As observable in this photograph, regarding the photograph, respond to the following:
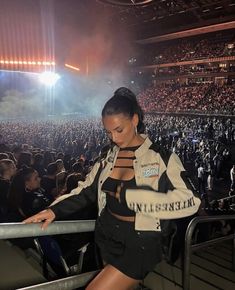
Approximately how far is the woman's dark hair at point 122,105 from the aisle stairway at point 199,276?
159 centimetres

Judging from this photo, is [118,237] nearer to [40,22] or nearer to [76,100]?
[40,22]

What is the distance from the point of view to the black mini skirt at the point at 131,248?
137cm

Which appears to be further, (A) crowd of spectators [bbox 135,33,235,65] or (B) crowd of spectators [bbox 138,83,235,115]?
(A) crowd of spectators [bbox 135,33,235,65]

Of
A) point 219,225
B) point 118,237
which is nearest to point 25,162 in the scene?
point 219,225

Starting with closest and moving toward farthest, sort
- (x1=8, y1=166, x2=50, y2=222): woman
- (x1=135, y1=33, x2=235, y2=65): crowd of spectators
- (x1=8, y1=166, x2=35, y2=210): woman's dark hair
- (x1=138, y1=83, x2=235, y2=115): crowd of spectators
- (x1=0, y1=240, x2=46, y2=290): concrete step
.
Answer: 1. (x1=0, y1=240, x2=46, y2=290): concrete step
2. (x1=8, y1=166, x2=50, y2=222): woman
3. (x1=8, y1=166, x2=35, y2=210): woman's dark hair
4. (x1=138, y1=83, x2=235, y2=115): crowd of spectators
5. (x1=135, y1=33, x2=235, y2=65): crowd of spectators

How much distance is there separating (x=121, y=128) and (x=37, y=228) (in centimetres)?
56

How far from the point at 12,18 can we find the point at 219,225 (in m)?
4.10

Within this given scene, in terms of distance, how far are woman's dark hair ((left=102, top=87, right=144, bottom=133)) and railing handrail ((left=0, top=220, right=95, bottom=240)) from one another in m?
0.51

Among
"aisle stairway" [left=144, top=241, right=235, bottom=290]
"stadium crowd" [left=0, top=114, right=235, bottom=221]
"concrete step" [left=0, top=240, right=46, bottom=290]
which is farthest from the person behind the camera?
"stadium crowd" [left=0, top=114, right=235, bottom=221]

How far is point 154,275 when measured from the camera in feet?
8.78

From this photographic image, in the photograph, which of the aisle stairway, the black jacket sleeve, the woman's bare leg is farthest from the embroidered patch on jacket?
the aisle stairway

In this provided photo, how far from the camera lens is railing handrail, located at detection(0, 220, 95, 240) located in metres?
1.17

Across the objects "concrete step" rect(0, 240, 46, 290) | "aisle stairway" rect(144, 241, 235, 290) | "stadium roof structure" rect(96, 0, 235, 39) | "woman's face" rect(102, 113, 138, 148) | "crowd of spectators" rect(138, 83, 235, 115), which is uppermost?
"stadium roof structure" rect(96, 0, 235, 39)

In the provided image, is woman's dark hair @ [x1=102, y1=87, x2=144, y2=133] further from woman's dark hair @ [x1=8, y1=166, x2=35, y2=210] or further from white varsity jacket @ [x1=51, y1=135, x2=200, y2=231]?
woman's dark hair @ [x1=8, y1=166, x2=35, y2=210]
